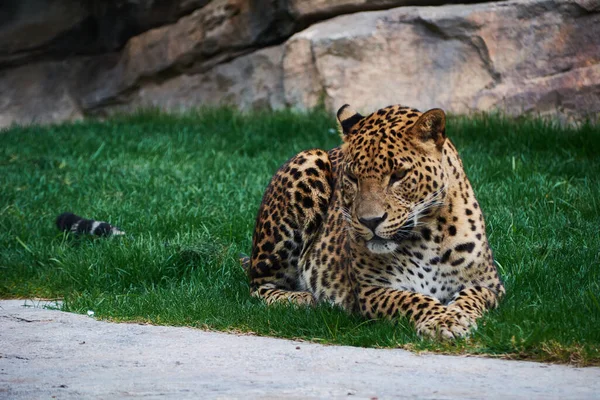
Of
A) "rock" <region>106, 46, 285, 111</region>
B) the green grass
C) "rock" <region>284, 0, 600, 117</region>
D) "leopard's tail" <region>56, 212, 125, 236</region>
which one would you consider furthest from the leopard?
"rock" <region>106, 46, 285, 111</region>

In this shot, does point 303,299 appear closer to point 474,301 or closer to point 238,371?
point 474,301

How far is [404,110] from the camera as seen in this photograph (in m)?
6.38

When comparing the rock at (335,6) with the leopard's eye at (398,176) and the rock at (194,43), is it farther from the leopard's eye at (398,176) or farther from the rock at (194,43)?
the leopard's eye at (398,176)

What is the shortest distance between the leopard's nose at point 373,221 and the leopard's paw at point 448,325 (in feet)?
2.16

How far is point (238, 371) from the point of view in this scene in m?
4.86

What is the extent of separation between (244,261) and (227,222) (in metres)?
1.09

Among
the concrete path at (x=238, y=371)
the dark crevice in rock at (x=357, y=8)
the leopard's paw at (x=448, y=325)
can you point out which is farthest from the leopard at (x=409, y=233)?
the dark crevice in rock at (x=357, y=8)

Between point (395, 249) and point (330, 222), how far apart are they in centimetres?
106

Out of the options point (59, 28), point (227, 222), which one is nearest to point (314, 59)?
point (227, 222)

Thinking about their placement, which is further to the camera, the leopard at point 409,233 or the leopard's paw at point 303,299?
the leopard's paw at point 303,299

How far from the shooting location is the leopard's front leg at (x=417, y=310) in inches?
217

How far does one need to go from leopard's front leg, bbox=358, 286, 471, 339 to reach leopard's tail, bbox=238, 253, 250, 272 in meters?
1.83

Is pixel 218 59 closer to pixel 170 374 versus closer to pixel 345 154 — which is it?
pixel 345 154

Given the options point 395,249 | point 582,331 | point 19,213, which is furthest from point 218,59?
point 582,331
